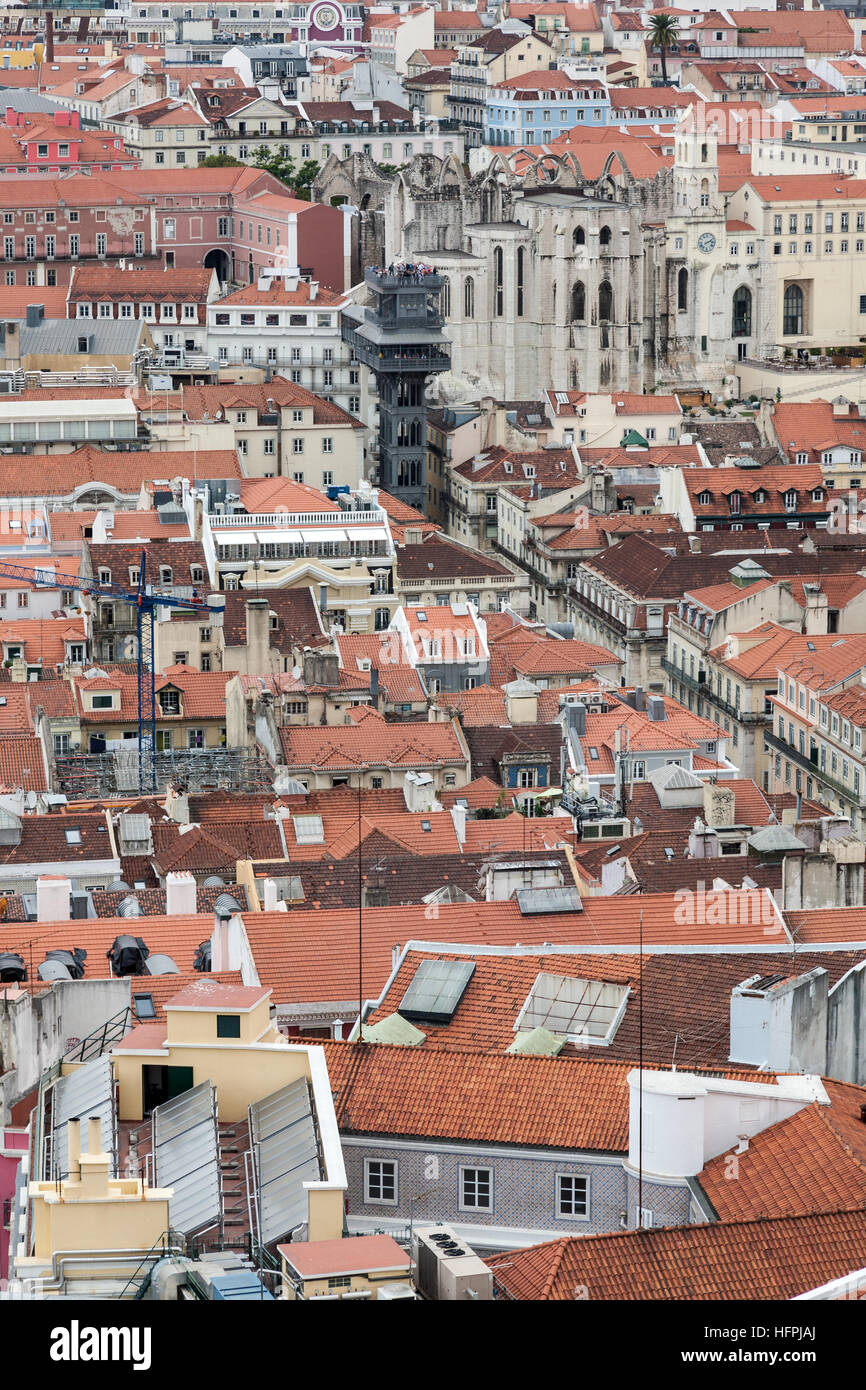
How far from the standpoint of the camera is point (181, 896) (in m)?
46.6

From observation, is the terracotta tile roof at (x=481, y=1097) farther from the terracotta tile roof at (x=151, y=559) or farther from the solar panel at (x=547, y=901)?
the terracotta tile roof at (x=151, y=559)

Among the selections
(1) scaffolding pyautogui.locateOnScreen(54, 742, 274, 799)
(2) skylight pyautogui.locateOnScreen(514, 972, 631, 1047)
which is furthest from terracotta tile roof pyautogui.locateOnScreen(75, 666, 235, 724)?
(2) skylight pyautogui.locateOnScreen(514, 972, 631, 1047)

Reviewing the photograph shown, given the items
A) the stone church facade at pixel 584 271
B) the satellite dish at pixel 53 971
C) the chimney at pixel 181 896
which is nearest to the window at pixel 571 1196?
the satellite dish at pixel 53 971

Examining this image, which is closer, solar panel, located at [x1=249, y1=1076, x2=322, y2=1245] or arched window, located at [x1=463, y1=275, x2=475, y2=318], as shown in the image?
solar panel, located at [x1=249, y1=1076, x2=322, y2=1245]

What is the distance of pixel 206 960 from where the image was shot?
40.6 meters

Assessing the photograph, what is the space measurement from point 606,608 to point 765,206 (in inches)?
2160

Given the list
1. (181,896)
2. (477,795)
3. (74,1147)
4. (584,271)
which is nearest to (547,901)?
(181,896)

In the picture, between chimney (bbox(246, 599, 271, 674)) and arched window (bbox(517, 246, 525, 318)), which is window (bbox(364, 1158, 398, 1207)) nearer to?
chimney (bbox(246, 599, 271, 674))

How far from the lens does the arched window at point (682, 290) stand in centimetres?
14112

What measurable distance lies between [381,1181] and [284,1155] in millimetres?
2844

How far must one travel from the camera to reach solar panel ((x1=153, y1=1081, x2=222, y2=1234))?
1052 inches

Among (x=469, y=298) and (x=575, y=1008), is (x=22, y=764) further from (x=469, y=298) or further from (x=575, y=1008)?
(x=469, y=298)

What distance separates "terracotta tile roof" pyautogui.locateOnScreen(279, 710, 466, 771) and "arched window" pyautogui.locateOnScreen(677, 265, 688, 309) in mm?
76938

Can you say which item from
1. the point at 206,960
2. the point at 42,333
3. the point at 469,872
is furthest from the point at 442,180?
the point at 206,960
